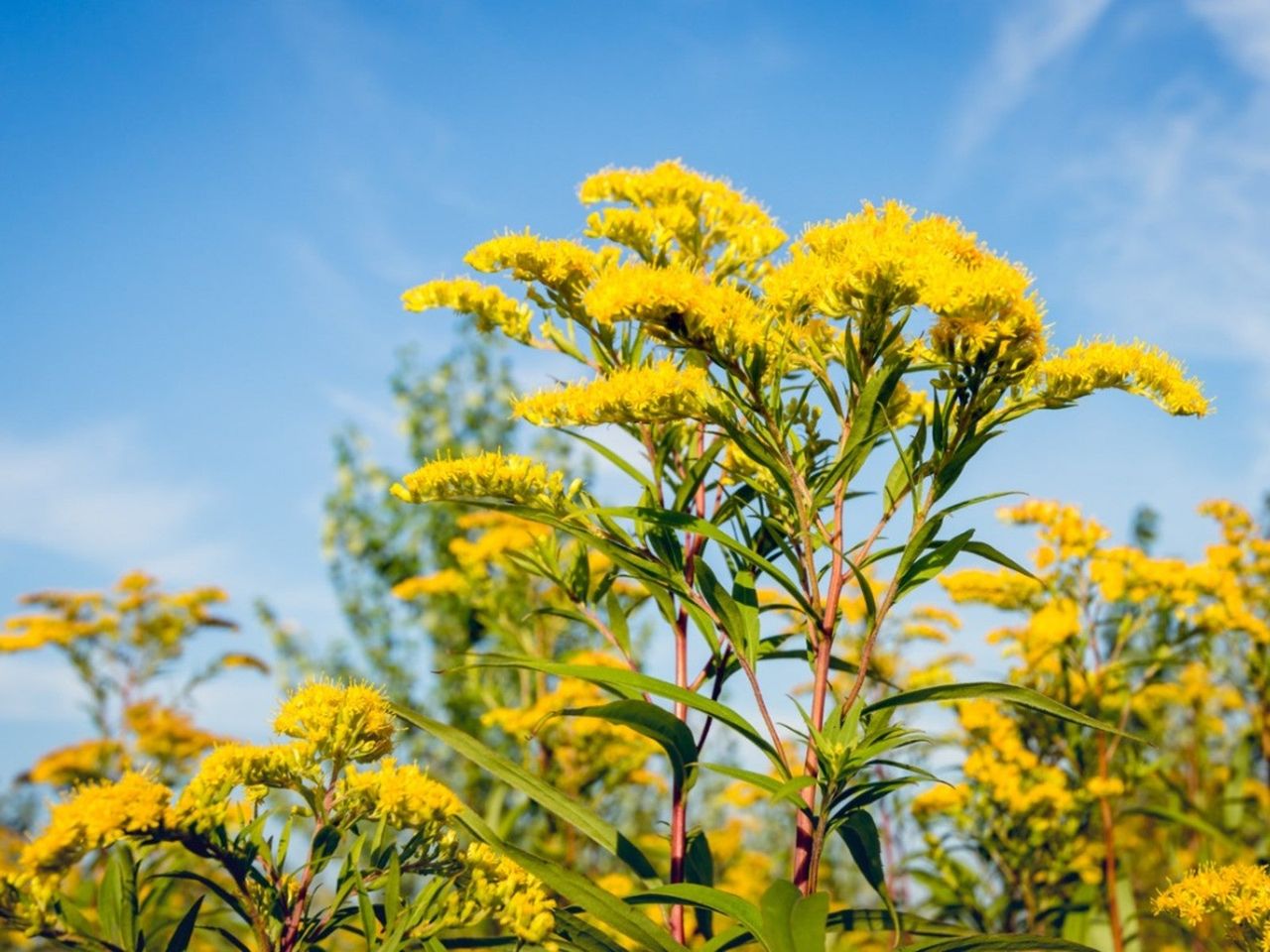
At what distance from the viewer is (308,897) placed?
70.8 inches

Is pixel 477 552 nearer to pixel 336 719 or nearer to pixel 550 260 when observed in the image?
pixel 550 260

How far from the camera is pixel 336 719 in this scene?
6.37 ft

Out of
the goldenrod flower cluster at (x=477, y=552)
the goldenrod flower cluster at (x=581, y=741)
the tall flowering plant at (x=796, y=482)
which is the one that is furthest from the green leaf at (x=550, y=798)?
the goldenrod flower cluster at (x=477, y=552)

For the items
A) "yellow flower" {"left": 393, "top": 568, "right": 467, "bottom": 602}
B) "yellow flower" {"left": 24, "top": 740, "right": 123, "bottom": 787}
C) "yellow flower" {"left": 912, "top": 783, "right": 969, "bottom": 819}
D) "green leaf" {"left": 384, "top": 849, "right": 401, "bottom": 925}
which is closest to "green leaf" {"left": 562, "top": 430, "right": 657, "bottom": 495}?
"green leaf" {"left": 384, "top": 849, "right": 401, "bottom": 925}

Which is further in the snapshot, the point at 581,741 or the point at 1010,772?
the point at 581,741

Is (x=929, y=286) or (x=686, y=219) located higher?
(x=686, y=219)

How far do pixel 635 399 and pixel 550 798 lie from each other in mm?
772

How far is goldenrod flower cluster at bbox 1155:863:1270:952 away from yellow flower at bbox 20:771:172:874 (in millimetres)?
1901

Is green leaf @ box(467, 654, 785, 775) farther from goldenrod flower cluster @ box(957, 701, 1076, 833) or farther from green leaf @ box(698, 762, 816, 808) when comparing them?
goldenrod flower cluster @ box(957, 701, 1076, 833)

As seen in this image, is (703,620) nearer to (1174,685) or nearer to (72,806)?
(72,806)

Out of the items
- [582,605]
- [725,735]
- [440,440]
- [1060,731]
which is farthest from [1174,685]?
[440,440]

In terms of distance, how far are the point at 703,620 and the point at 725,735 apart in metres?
8.85

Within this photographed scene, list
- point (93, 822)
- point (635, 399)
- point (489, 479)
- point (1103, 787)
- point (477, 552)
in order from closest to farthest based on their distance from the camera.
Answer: point (93, 822) < point (635, 399) < point (489, 479) < point (1103, 787) < point (477, 552)

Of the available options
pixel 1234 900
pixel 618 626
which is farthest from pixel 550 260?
pixel 1234 900
